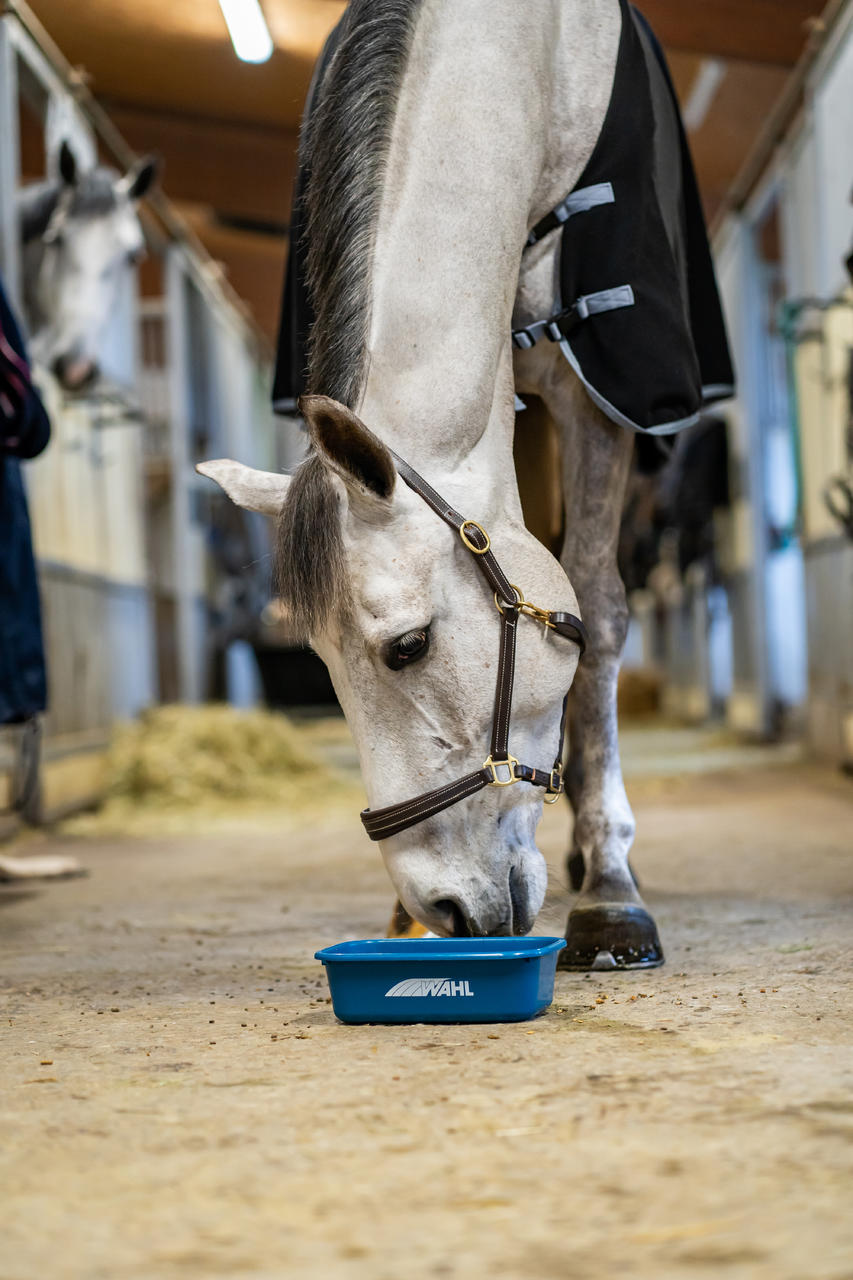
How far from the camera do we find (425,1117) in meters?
1.28

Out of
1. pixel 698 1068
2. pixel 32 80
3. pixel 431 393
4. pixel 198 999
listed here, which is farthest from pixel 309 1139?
pixel 32 80

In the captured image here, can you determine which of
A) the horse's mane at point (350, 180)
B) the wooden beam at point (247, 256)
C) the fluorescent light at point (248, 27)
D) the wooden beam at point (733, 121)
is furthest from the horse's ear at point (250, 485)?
the wooden beam at point (247, 256)

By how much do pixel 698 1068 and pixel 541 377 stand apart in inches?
51.8

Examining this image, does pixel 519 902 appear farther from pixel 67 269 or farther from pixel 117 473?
pixel 117 473

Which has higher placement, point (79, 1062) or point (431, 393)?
point (431, 393)

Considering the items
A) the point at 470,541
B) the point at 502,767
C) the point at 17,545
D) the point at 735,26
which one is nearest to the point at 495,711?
the point at 502,767

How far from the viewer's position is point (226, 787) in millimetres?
6062

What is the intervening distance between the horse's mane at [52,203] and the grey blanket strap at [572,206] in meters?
3.59

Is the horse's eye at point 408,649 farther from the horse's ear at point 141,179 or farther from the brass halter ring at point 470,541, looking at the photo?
the horse's ear at point 141,179

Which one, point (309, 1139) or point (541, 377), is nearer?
point (309, 1139)

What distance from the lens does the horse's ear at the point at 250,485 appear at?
6.44 feet

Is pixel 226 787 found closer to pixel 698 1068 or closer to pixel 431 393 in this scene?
pixel 431 393

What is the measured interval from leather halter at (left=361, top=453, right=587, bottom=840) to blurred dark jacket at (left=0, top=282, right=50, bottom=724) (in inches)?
62.2

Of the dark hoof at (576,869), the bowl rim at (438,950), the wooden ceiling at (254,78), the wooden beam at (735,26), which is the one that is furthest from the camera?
the wooden ceiling at (254,78)
